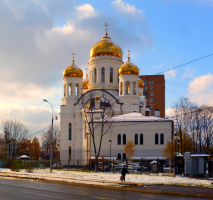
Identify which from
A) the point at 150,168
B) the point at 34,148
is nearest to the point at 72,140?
the point at 150,168

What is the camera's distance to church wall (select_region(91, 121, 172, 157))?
1565 inches

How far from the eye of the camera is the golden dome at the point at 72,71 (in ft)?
169

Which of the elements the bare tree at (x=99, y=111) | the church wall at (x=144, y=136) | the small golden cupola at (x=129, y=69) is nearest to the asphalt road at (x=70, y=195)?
the bare tree at (x=99, y=111)

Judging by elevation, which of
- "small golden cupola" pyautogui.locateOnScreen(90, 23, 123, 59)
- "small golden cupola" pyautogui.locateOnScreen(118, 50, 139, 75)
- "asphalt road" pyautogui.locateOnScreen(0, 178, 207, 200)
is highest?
"small golden cupola" pyautogui.locateOnScreen(90, 23, 123, 59)

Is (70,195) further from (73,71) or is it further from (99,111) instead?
(73,71)

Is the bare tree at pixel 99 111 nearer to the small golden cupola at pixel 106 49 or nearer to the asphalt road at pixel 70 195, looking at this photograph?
the small golden cupola at pixel 106 49

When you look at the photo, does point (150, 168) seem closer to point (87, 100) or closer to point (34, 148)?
point (87, 100)

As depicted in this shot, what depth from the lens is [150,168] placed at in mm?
31062

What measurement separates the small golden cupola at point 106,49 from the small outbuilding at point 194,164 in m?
32.0

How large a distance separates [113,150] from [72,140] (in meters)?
10.6

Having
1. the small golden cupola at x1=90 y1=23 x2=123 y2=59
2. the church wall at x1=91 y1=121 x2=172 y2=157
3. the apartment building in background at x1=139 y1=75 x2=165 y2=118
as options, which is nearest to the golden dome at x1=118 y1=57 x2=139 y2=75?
the small golden cupola at x1=90 y1=23 x2=123 y2=59

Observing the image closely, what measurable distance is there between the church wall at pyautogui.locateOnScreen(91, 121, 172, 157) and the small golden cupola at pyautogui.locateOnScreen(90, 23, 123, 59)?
16.3 metres

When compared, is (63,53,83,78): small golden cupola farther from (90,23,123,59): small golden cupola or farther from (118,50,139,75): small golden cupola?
(118,50,139,75): small golden cupola

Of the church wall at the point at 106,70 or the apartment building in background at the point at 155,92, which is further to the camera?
the apartment building in background at the point at 155,92
